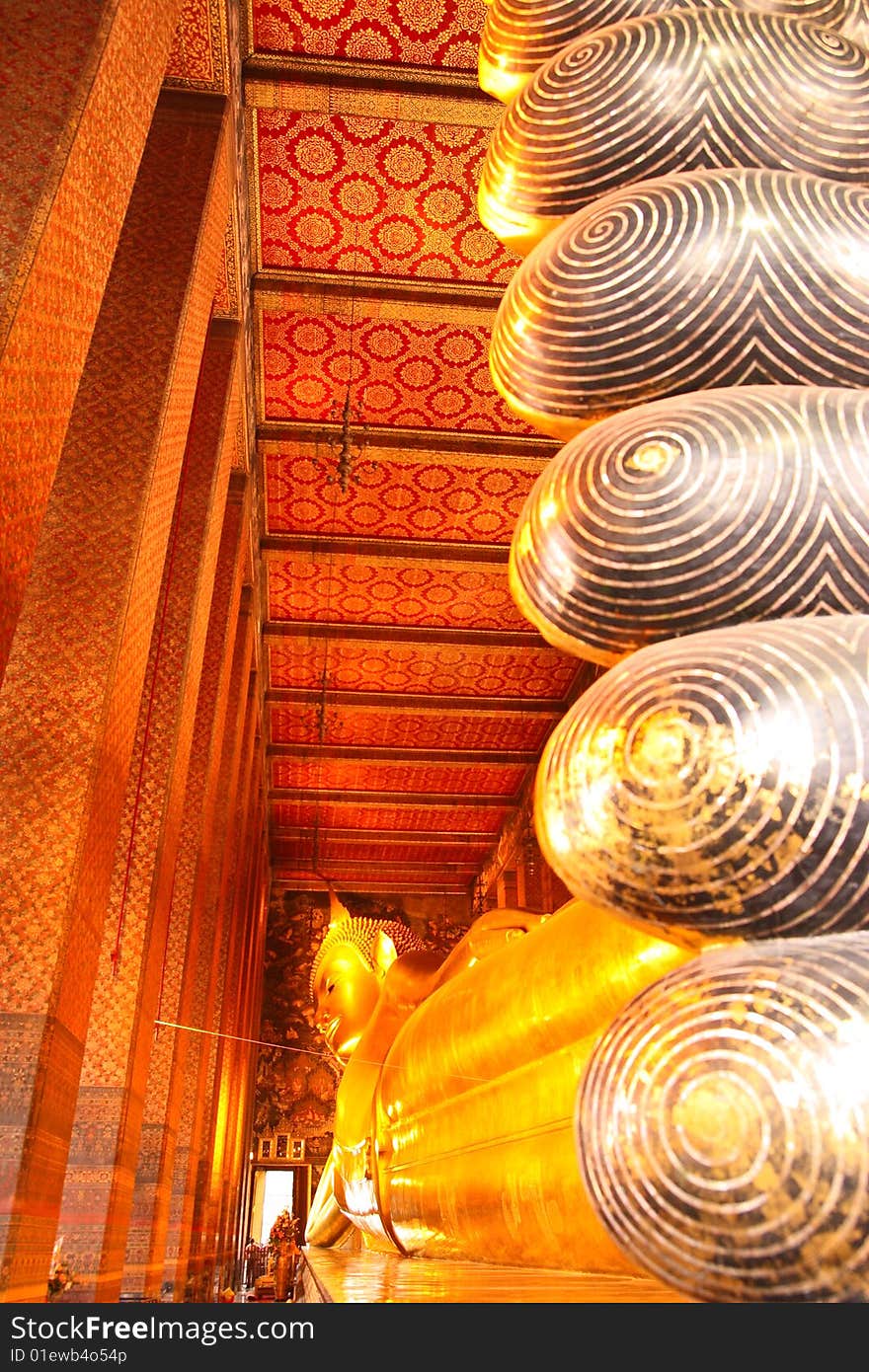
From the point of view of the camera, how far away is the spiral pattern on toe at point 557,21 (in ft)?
3.77

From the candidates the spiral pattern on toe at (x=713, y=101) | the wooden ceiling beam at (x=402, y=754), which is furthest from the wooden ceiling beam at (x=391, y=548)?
the spiral pattern on toe at (x=713, y=101)

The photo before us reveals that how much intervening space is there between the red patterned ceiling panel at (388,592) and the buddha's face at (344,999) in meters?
6.31

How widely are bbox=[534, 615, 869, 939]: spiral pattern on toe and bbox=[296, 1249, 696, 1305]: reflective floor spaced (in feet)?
0.85

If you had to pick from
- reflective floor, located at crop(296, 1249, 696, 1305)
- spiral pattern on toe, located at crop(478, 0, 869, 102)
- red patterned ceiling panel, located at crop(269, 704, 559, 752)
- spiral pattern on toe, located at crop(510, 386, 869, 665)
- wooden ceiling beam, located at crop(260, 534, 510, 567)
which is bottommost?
reflective floor, located at crop(296, 1249, 696, 1305)

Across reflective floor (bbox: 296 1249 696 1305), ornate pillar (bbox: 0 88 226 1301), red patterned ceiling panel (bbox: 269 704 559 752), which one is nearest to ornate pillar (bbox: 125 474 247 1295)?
ornate pillar (bbox: 0 88 226 1301)

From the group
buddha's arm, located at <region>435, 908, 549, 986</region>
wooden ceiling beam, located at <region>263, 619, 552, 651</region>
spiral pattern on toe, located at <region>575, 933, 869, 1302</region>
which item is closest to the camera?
spiral pattern on toe, located at <region>575, 933, 869, 1302</region>

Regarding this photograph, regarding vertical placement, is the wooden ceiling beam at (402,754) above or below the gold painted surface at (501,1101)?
above

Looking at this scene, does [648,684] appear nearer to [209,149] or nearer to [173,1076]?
[209,149]

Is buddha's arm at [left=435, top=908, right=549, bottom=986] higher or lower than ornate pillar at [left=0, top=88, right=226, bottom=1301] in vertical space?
lower

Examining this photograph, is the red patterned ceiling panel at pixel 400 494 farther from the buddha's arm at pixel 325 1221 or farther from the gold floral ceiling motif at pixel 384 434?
the buddha's arm at pixel 325 1221

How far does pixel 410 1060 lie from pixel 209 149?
15.9 feet

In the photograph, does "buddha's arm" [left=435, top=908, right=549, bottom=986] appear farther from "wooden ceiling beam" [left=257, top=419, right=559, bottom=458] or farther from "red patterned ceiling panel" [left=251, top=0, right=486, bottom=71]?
"wooden ceiling beam" [left=257, top=419, right=559, bottom=458]

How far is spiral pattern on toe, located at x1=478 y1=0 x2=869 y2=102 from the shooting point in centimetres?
115
